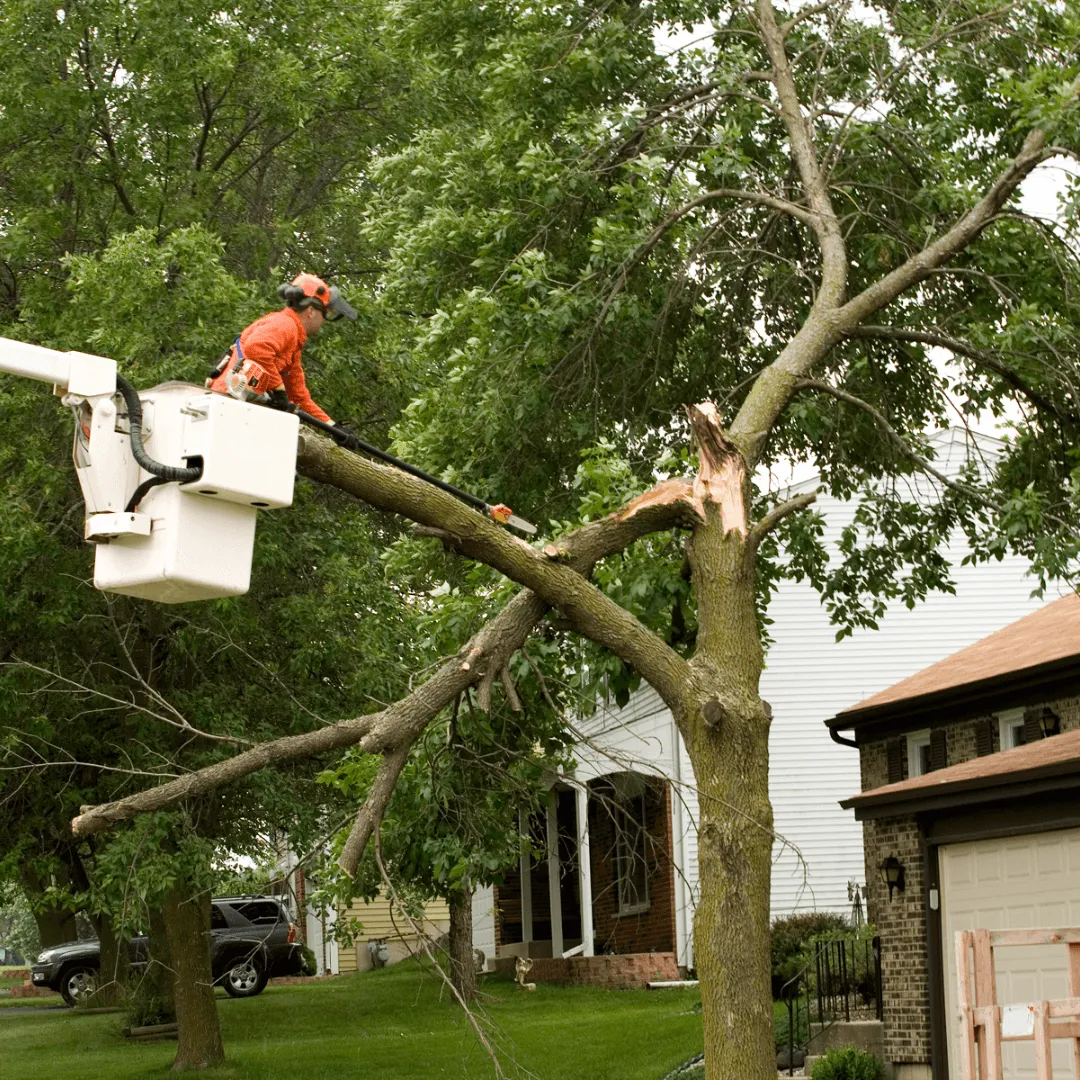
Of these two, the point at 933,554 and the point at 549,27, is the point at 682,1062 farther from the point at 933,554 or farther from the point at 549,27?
the point at 549,27

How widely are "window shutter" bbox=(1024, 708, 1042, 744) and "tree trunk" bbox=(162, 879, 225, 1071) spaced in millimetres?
9033

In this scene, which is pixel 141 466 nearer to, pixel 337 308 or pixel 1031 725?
pixel 337 308

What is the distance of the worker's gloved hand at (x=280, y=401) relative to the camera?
6.61 meters

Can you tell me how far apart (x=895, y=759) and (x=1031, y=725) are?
2.64m

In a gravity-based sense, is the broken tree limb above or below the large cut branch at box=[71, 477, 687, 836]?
above

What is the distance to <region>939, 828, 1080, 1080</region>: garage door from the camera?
13.4m

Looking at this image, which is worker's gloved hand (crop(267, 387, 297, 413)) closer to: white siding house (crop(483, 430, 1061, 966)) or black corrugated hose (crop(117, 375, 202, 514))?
black corrugated hose (crop(117, 375, 202, 514))

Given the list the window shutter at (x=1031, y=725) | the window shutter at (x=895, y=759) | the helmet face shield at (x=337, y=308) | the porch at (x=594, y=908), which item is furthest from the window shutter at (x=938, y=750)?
the helmet face shield at (x=337, y=308)

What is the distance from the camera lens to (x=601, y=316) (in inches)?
473

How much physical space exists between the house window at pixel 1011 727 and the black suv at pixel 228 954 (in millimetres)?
13546

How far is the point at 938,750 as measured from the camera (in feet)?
59.2

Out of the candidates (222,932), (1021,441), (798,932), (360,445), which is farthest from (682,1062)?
(222,932)

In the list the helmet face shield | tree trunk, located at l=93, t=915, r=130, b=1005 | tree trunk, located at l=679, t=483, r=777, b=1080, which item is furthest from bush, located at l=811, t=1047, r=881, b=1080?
tree trunk, located at l=93, t=915, r=130, b=1005

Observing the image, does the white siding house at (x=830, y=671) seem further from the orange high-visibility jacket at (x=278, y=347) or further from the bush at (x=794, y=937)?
the orange high-visibility jacket at (x=278, y=347)
